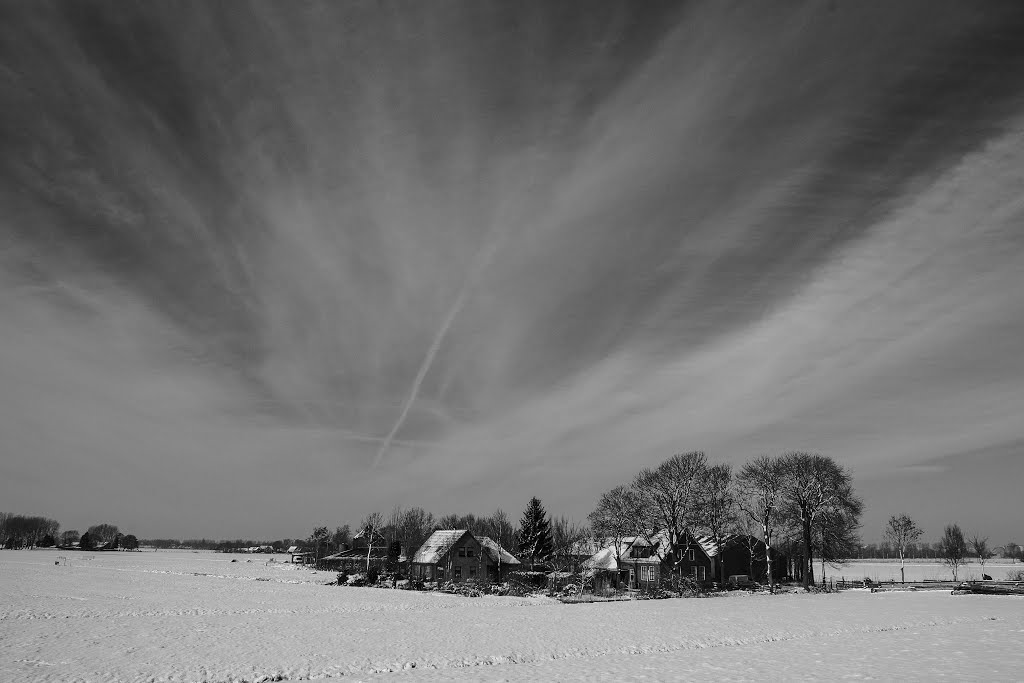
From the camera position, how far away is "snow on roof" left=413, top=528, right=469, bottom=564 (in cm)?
8550

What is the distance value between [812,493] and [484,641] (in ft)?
184

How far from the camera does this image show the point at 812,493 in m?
70.0

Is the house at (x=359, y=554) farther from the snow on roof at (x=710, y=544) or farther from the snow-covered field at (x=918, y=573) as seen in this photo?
the snow-covered field at (x=918, y=573)

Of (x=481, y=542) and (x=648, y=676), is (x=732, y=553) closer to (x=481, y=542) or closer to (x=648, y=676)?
(x=481, y=542)

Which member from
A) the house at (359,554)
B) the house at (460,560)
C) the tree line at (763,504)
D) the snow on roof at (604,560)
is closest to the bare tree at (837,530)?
the tree line at (763,504)

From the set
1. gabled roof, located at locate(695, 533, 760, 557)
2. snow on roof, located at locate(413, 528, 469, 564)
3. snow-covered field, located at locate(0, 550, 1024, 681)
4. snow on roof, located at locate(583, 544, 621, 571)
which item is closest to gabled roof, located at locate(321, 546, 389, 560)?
snow on roof, located at locate(413, 528, 469, 564)

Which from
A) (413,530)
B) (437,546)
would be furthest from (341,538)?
(437,546)

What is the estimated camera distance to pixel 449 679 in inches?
754

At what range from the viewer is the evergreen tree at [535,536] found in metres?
79.6

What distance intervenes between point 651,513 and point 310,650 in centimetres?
5261

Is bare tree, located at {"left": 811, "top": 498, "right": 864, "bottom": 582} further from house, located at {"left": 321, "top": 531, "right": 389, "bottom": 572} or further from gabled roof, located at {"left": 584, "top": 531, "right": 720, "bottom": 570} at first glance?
house, located at {"left": 321, "top": 531, "right": 389, "bottom": 572}

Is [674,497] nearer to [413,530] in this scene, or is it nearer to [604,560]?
[604,560]

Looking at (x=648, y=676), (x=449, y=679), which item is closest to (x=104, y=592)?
(x=449, y=679)

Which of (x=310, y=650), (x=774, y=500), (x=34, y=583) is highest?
(x=774, y=500)
